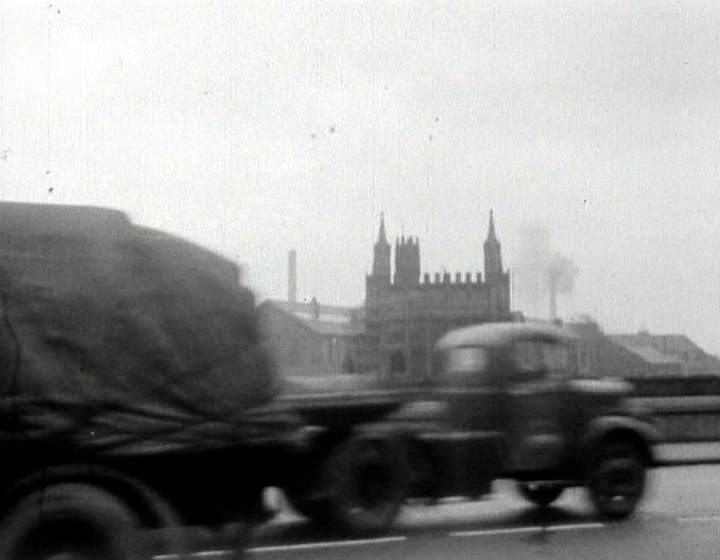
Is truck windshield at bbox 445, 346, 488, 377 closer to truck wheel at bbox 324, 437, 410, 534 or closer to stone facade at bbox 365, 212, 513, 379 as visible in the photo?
stone facade at bbox 365, 212, 513, 379

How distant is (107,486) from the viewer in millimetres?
7082

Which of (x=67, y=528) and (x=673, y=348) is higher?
(x=673, y=348)

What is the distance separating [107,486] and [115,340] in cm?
74

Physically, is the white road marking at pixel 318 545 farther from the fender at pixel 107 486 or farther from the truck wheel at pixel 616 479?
the fender at pixel 107 486

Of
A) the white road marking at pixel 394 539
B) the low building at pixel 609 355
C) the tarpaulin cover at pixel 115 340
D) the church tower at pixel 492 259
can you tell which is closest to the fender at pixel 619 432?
the low building at pixel 609 355

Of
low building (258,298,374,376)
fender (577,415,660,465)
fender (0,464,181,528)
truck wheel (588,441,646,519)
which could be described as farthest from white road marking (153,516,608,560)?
fender (0,464,181,528)

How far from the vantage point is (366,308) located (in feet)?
38.8

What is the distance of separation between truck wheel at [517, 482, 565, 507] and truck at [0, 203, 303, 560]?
20.5ft

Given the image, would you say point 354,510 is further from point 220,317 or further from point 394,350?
point 220,317

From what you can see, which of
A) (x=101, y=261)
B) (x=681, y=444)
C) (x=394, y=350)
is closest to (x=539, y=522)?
(x=394, y=350)

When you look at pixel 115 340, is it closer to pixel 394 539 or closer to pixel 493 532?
pixel 394 539

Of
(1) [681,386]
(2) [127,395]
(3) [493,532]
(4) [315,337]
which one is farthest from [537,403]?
(1) [681,386]

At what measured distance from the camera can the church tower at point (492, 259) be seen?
A: 13.9m

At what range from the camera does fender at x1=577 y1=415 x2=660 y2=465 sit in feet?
42.4
